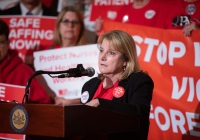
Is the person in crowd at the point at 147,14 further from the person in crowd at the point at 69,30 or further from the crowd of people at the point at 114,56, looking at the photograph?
the person in crowd at the point at 69,30

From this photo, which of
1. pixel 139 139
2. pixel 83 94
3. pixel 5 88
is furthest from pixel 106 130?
pixel 5 88

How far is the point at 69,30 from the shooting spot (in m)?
5.03

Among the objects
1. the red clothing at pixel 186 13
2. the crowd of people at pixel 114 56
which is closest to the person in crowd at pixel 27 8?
the crowd of people at pixel 114 56

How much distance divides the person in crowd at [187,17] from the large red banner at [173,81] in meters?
0.07

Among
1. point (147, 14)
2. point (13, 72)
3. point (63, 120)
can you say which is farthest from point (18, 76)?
point (63, 120)

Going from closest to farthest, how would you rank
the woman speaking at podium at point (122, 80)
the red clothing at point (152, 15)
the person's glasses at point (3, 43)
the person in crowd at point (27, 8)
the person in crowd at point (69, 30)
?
the woman speaking at podium at point (122, 80) < the red clothing at point (152, 15) < the person's glasses at point (3, 43) < the person in crowd at point (69, 30) < the person in crowd at point (27, 8)

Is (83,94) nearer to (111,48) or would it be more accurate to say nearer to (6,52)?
(111,48)

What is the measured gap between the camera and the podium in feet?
7.09

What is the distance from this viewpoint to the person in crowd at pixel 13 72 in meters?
4.47

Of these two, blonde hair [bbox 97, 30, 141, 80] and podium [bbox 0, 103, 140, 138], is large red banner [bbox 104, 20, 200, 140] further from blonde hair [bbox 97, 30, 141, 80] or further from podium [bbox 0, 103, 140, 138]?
podium [bbox 0, 103, 140, 138]

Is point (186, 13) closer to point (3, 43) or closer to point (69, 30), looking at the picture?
point (69, 30)

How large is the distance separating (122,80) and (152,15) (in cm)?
179

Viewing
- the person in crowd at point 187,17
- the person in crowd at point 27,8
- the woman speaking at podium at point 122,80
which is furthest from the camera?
the person in crowd at point 27,8

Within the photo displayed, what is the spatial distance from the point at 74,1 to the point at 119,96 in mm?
3353
